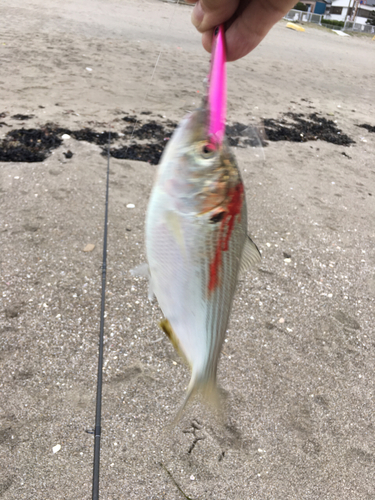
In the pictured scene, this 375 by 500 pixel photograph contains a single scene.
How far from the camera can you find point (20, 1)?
11484mm

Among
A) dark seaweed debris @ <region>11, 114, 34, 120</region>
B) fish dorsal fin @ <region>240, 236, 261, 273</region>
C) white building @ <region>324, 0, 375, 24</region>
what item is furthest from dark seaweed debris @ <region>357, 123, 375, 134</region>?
white building @ <region>324, 0, 375, 24</region>

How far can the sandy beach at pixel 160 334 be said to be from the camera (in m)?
1.99

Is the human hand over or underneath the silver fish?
over

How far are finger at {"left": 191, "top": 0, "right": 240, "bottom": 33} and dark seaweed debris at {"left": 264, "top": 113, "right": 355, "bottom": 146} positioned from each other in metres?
4.40

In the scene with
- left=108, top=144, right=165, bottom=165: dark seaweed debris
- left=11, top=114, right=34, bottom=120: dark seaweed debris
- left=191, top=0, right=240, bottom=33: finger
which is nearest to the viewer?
left=191, top=0, right=240, bottom=33: finger

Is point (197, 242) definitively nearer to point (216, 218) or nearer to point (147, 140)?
point (216, 218)

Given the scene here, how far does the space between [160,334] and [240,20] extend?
199 centimetres

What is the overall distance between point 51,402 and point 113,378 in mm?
384

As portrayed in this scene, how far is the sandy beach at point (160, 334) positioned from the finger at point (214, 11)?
1945 mm

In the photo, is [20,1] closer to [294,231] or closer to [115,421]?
[294,231]

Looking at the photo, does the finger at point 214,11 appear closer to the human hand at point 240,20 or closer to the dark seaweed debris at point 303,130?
the human hand at point 240,20

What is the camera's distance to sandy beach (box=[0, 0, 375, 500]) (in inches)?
78.4

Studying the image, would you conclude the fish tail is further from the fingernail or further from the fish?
the fingernail

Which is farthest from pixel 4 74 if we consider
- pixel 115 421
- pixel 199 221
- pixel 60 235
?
pixel 199 221
